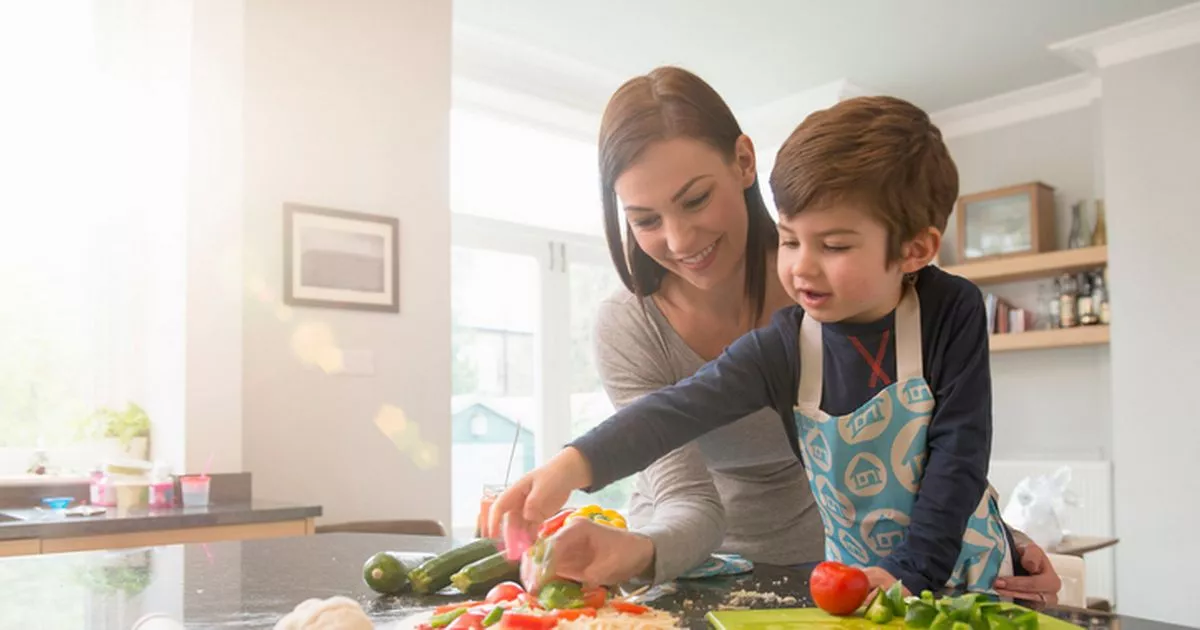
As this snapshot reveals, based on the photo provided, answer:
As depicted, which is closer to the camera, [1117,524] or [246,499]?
[246,499]

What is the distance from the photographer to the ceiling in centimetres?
476

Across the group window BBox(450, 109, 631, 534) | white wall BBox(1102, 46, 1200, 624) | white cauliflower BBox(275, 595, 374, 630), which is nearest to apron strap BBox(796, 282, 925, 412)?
white cauliflower BBox(275, 595, 374, 630)

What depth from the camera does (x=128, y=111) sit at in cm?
365

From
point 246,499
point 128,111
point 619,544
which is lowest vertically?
point 246,499

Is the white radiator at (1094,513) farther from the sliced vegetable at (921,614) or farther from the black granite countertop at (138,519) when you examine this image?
the sliced vegetable at (921,614)

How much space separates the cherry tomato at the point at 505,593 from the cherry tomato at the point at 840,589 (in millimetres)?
332

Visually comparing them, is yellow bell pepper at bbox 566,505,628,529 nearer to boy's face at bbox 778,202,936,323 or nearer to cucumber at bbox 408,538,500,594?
cucumber at bbox 408,538,500,594

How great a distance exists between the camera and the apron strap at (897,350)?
4.00ft

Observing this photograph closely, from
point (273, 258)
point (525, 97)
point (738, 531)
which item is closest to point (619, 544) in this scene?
point (738, 531)

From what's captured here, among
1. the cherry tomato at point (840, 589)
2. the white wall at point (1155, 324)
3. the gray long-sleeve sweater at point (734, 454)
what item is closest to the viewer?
the cherry tomato at point (840, 589)

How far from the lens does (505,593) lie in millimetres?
1108

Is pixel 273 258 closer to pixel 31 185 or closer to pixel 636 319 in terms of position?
pixel 31 185

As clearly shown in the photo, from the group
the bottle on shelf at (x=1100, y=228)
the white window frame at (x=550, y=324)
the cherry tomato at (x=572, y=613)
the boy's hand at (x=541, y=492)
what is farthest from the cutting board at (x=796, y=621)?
the bottle on shelf at (x=1100, y=228)

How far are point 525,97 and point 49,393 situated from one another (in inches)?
118
